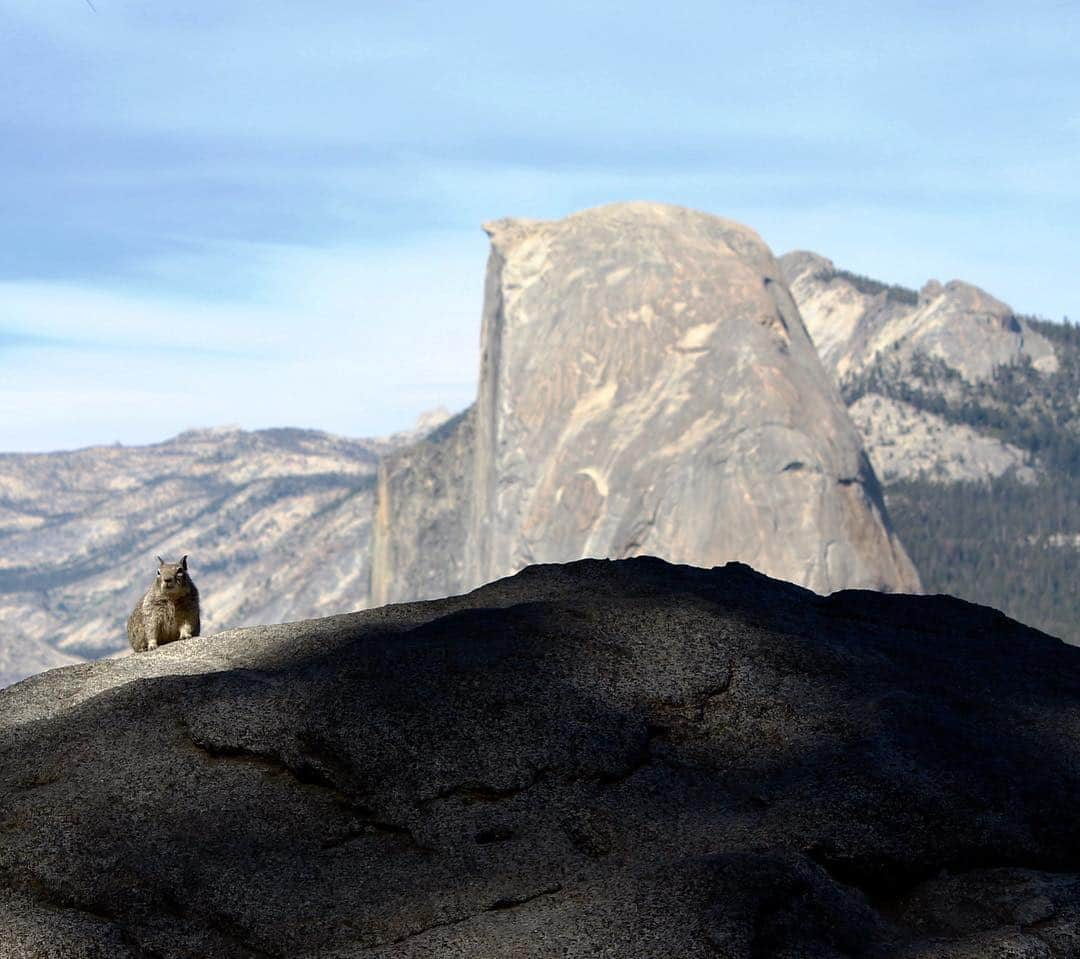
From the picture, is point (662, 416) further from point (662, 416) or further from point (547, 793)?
point (547, 793)

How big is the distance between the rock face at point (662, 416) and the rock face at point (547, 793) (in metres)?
77.3

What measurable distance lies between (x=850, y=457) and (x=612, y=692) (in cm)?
8861

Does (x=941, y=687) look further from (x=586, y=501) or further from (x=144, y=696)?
(x=586, y=501)

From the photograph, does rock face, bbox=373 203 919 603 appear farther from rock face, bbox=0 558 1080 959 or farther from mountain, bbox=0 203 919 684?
rock face, bbox=0 558 1080 959

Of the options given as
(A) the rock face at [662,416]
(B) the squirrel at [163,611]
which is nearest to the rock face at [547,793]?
(B) the squirrel at [163,611]

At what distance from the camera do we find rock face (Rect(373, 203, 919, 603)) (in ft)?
306

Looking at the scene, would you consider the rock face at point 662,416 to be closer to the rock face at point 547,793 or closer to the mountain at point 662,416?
the mountain at point 662,416

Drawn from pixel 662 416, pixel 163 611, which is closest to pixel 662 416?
pixel 662 416

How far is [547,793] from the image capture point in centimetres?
1136

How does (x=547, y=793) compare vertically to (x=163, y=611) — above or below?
below

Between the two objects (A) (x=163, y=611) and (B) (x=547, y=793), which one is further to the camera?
(A) (x=163, y=611)

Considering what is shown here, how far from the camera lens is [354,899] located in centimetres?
1004

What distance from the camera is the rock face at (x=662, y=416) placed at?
93125mm

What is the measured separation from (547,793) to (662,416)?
287ft
